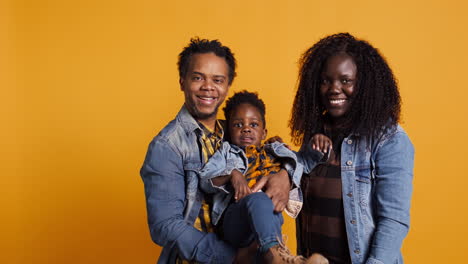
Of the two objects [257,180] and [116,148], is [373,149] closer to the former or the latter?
[257,180]

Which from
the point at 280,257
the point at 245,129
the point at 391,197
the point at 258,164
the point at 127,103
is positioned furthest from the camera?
the point at 127,103

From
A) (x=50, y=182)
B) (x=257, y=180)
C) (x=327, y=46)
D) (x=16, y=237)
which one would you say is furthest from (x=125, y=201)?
(x=327, y=46)

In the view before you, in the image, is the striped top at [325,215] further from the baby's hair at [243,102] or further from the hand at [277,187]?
the baby's hair at [243,102]

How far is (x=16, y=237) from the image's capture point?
4.09 meters

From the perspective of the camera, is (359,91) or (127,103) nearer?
(359,91)

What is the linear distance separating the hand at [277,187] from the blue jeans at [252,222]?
52mm

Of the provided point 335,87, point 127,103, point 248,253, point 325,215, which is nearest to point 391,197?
point 325,215

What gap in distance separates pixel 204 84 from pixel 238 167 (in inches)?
17.3

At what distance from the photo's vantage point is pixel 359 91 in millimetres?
2480

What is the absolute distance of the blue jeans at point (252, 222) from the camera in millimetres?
2031

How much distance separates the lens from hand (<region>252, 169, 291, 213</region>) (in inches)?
89.5

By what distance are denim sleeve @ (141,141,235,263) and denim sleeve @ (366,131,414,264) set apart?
66cm

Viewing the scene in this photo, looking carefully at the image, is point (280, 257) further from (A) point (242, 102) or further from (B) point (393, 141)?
(A) point (242, 102)

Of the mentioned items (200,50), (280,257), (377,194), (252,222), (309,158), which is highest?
(200,50)
